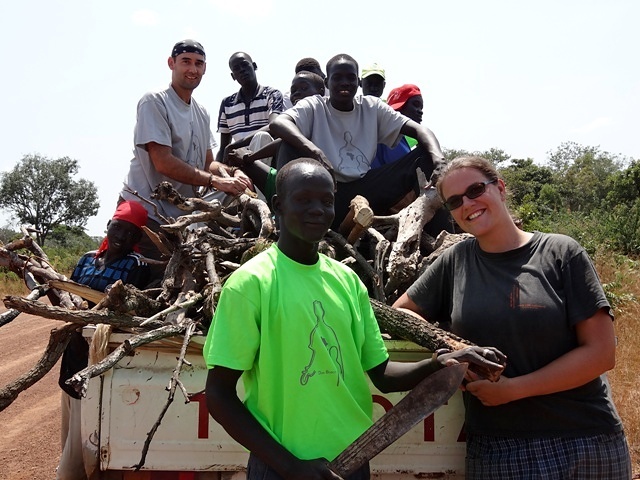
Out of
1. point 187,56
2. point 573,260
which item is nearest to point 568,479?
point 573,260

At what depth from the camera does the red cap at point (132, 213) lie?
342cm

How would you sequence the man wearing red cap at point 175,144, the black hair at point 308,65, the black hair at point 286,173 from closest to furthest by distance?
the black hair at point 286,173
the man wearing red cap at point 175,144
the black hair at point 308,65

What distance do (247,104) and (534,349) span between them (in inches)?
164

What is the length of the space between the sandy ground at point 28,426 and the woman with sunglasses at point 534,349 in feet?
11.8

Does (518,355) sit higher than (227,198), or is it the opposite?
(227,198)

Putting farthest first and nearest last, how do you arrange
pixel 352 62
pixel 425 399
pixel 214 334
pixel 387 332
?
1. pixel 352 62
2. pixel 387 332
3. pixel 425 399
4. pixel 214 334

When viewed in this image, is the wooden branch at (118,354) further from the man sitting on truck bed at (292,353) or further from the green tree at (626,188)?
the green tree at (626,188)

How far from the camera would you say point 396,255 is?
277 cm

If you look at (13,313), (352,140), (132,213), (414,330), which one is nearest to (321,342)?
(414,330)

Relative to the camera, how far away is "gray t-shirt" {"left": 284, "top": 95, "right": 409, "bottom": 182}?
3676 mm

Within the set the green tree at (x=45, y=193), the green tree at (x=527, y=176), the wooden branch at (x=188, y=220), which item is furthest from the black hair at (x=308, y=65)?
the green tree at (x=45, y=193)

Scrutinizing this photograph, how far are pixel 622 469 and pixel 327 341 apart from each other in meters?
1.12

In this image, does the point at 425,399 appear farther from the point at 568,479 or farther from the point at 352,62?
the point at 352,62

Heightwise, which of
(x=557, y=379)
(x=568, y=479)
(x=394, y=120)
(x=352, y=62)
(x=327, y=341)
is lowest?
(x=568, y=479)
